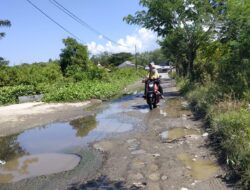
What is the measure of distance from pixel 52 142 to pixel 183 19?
44.2ft

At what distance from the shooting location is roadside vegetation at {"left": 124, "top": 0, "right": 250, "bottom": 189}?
260 inches

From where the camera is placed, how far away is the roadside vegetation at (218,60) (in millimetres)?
6594

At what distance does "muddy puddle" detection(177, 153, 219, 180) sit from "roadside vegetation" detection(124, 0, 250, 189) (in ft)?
0.92

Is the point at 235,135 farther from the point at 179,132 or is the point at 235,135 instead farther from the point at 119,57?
the point at 119,57

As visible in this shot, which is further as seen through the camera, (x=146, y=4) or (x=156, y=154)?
(x=146, y=4)

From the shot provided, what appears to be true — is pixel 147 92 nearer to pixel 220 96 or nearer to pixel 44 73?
pixel 220 96

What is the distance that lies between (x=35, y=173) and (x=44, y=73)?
2169cm

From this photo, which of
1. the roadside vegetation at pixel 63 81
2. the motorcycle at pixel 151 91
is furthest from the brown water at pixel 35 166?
the roadside vegetation at pixel 63 81

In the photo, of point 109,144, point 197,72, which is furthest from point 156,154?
point 197,72

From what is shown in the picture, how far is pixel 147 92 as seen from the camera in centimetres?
1435

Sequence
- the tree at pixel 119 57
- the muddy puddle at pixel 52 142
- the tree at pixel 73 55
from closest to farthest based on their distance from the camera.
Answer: the muddy puddle at pixel 52 142
the tree at pixel 73 55
the tree at pixel 119 57

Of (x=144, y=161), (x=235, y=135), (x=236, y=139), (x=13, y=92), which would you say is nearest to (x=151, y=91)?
(x=144, y=161)

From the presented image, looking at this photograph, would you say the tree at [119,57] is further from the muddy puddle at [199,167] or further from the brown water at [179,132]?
the muddy puddle at [199,167]

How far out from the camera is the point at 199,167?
625 cm
